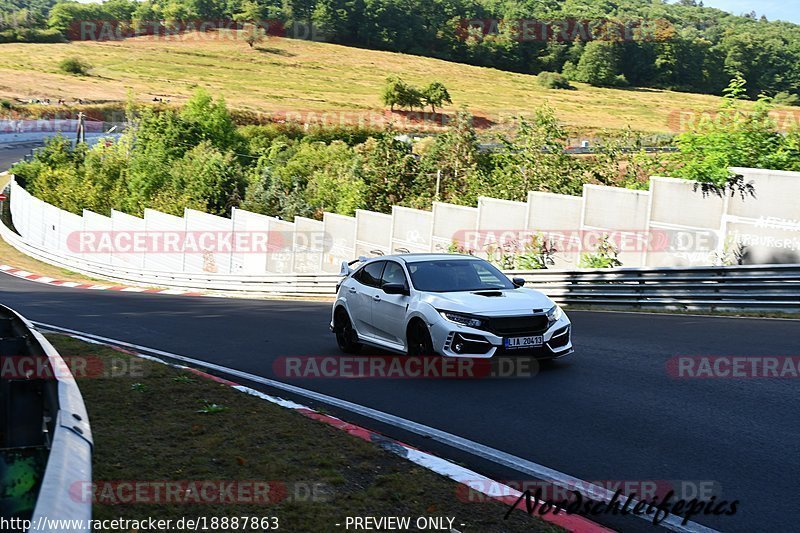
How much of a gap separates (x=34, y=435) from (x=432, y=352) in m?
6.72

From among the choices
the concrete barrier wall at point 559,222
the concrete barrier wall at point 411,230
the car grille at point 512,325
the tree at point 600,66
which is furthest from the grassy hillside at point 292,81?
the car grille at point 512,325

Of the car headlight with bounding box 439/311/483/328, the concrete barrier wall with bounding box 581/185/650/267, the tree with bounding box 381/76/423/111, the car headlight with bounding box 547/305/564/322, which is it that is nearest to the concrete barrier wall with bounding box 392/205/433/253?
the concrete barrier wall with bounding box 581/185/650/267

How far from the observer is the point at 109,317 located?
2094 cm

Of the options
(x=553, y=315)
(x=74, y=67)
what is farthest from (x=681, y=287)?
(x=74, y=67)

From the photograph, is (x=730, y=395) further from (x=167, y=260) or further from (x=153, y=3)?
(x=153, y=3)

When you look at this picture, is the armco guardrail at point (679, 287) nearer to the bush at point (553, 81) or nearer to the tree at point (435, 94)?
the tree at point (435, 94)

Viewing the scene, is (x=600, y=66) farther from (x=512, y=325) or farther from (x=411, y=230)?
(x=512, y=325)

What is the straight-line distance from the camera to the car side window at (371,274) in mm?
13477

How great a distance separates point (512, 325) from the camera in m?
11.2

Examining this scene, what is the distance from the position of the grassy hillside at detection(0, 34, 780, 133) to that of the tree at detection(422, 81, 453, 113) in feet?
5.53

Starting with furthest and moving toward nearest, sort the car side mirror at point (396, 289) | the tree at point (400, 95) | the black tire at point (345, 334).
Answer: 1. the tree at point (400, 95)
2. the black tire at point (345, 334)
3. the car side mirror at point (396, 289)

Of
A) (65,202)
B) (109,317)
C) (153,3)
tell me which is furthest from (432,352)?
(153,3)

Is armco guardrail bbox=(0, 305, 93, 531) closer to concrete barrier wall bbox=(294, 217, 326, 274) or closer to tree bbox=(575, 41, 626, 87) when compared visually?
concrete barrier wall bbox=(294, 217, 326, 274)

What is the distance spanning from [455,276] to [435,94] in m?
90.5
